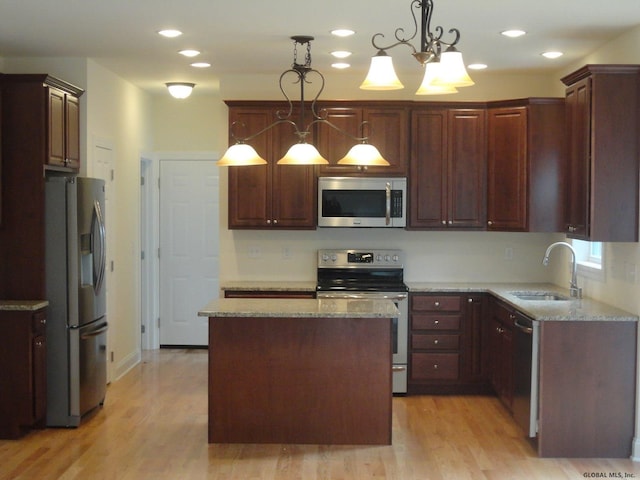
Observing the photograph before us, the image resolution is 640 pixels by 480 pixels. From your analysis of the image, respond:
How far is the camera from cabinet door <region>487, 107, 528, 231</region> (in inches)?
247

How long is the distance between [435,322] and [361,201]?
3.82 ft

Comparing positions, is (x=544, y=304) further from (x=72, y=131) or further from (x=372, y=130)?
(x=72, y=131)

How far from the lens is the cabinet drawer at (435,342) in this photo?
642 cm

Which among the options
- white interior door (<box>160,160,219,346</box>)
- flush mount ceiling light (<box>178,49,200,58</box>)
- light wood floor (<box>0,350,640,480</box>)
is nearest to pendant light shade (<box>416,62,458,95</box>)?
light wood floor (<box>0,350,640,480</box>)

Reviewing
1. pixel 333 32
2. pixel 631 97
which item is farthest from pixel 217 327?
pixel 631 97

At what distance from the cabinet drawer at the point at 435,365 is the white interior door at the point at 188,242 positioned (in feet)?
8.85

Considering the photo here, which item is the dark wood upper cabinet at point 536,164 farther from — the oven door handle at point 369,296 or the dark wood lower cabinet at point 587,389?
the dark wood lower cabinet at point 587,389

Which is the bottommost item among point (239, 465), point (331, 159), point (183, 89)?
point (239, 465)

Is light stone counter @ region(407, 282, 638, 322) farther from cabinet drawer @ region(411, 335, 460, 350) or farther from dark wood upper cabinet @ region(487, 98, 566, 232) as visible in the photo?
dark wood upper cabinet @ region(487, 98, 566, 232)

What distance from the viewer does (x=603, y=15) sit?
4.65 metres

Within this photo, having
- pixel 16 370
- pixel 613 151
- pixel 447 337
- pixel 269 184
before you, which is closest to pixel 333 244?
pixel 269 184

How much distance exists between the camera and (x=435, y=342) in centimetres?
643

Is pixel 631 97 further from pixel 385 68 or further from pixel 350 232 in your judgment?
pixel 350 232

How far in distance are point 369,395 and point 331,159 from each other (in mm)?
2289
